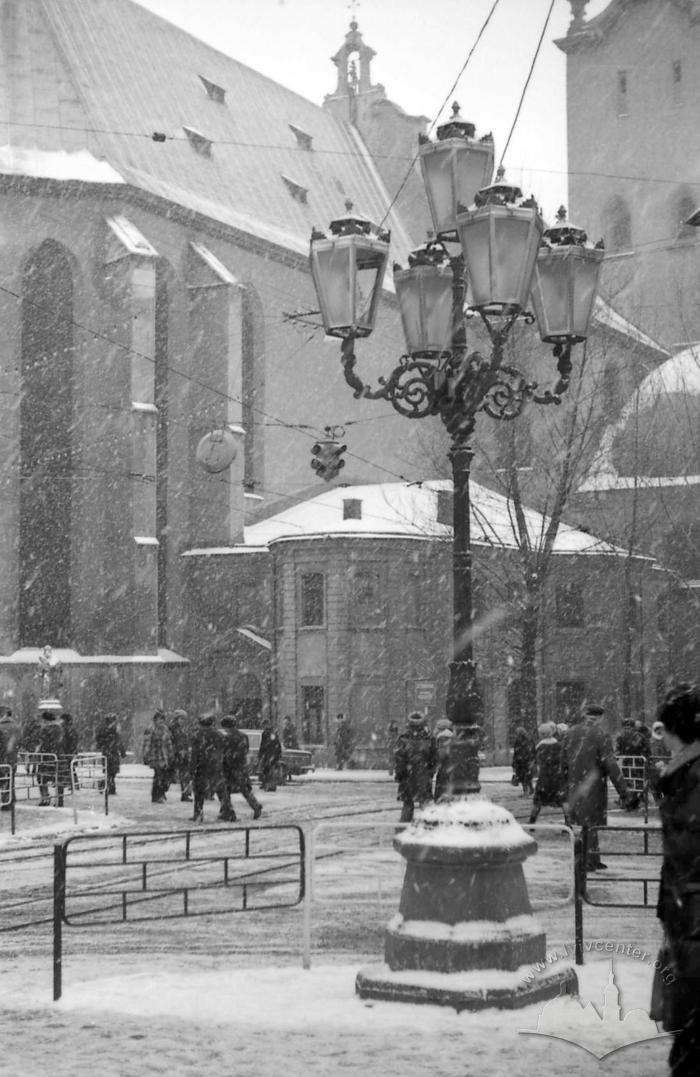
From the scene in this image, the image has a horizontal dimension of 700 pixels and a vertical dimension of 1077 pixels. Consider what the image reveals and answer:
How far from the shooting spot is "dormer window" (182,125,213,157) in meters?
47.7

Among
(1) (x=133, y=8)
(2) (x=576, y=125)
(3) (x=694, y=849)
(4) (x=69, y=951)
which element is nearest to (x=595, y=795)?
(4) (x=69, y=951)

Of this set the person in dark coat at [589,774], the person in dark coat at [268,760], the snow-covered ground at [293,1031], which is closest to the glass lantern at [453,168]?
the snow-covered ground at [293,1031]

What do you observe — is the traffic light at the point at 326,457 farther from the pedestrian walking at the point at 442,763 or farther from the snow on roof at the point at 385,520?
the snow on roof at the point at 385,520

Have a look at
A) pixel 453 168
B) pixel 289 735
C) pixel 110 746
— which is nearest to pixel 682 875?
pixel 453 168

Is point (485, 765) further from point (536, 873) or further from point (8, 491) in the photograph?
point (536, 873)

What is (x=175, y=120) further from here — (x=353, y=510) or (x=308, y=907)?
(x=308, y=907)

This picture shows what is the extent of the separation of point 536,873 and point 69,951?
5990mm

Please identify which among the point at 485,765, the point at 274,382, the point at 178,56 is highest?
the point at 178,56

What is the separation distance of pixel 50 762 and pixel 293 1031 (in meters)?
15.8

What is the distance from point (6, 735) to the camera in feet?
75.4

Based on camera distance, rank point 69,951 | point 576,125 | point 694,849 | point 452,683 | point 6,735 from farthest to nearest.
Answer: point 576,125
point 6,735
point 69,951
point 452,683
point 694,849

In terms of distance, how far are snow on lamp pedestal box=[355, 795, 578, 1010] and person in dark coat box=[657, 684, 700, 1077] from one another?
110 inches

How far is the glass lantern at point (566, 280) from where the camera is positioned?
9.95 meters

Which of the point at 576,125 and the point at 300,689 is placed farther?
the point at 576,125
